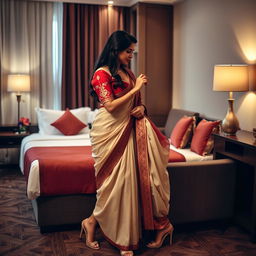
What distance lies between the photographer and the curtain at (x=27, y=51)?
542 cm

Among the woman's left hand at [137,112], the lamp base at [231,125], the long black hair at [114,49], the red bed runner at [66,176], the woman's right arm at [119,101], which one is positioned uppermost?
the long black hair at [114,49]

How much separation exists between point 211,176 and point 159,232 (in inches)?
25.4

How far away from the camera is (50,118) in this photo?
16.8 feet

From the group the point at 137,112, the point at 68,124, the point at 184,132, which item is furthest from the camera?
the point at 68,124

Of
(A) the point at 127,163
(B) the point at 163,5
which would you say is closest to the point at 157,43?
(B) the point at 163,5

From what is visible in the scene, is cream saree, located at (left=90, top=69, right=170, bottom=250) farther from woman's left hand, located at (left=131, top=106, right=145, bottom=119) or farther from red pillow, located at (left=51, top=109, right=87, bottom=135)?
red pillow, located at (left=51, top=109, right=87, bottom=135)

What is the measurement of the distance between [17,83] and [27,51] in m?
0.52

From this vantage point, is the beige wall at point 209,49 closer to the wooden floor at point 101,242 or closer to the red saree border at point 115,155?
the wooden floor at point 101,242

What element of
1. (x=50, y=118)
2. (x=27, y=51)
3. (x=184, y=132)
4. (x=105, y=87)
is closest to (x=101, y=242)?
(x=105, y=87)

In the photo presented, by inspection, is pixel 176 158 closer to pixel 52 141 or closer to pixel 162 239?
pixel 162 239

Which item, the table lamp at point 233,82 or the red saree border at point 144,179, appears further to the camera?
the table lamp at point 233,82

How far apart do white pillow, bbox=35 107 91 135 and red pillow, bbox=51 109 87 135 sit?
8cm

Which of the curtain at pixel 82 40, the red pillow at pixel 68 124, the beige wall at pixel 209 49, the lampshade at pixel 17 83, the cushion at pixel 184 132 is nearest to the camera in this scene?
the beige wall at pixel 209 49

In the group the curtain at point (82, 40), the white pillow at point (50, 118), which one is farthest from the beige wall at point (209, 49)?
the white pillow at point (50, 118)
